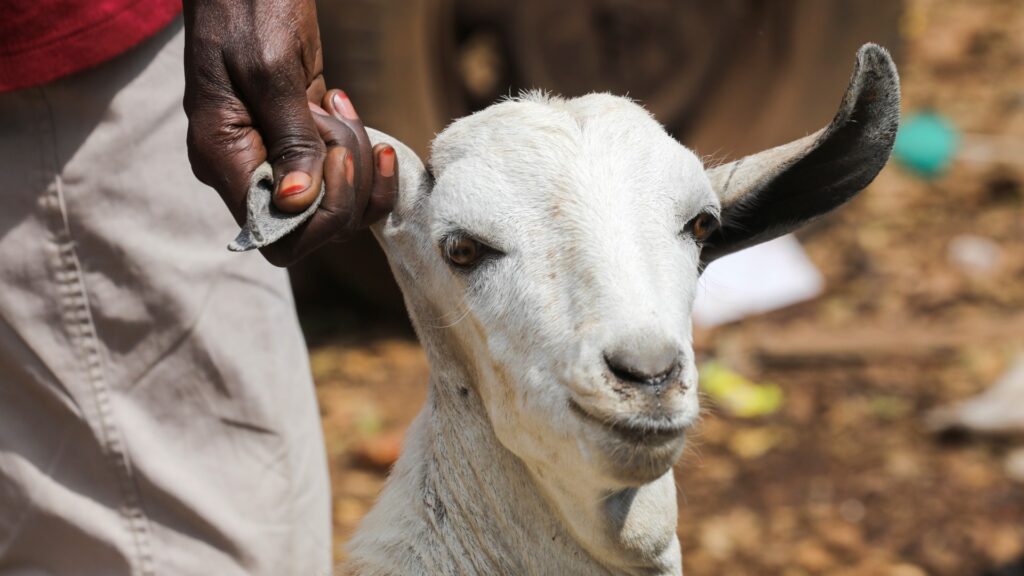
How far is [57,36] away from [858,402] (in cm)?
466

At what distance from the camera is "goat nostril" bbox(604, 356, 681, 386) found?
7.14 feet

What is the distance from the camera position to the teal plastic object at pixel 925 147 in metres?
8.73

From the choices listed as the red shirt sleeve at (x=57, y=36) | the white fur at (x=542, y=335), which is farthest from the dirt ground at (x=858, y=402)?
the red shirt sleeve at (x=57, y=36)

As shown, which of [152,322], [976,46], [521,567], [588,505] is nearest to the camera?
[588,505]

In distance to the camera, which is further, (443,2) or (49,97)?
(443,2)

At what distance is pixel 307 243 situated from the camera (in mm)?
2309

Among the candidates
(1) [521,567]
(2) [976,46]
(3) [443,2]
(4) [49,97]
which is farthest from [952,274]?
(4) [49,97]

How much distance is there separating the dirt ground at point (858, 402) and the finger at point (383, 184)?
209 centimetres

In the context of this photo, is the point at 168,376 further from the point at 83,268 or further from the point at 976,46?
the point at 976,46

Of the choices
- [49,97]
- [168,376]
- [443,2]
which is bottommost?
[443,2]

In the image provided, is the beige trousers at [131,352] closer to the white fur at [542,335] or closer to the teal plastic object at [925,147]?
the white fur at [542,335]

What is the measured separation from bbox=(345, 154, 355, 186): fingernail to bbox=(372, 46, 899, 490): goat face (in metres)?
0.24

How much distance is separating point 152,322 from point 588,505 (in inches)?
44.1

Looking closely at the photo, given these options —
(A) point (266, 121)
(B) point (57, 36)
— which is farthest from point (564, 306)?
(B) point (57, 36)
